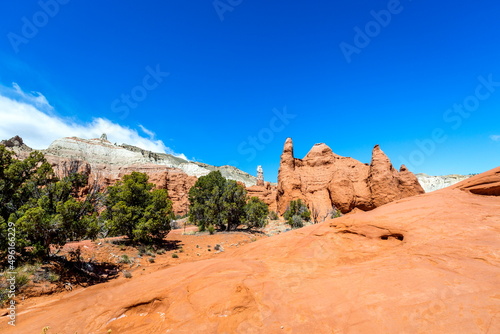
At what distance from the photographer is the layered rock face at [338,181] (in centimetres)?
3456

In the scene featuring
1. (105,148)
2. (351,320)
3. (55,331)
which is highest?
(105,148)

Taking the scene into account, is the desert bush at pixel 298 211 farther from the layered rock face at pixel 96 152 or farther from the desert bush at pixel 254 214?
the layered rock face at pixel 96 152

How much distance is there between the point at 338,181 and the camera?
37969 millimetres

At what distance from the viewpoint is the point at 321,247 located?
23.7 ft

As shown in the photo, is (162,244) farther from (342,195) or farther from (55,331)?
(342,195)

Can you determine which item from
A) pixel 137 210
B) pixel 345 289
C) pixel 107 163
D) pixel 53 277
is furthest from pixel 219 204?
pixel 107 163

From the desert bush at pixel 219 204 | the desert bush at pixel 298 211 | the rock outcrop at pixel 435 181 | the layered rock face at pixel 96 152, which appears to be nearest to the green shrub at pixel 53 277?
the desert bush at pixel 219 204

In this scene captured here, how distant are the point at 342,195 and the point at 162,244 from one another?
2939cm

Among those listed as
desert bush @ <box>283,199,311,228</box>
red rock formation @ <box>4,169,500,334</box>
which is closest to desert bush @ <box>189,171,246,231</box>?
desert bush @ <box>283,199,311,228</box>

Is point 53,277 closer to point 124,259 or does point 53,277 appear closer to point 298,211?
point 124,259

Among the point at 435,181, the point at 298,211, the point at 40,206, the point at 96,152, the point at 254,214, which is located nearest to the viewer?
the point at 40,206

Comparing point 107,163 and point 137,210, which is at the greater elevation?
point 107,163

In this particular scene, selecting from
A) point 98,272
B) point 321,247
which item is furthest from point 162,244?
point 321,247

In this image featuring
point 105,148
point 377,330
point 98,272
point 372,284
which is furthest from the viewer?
point 105,148
